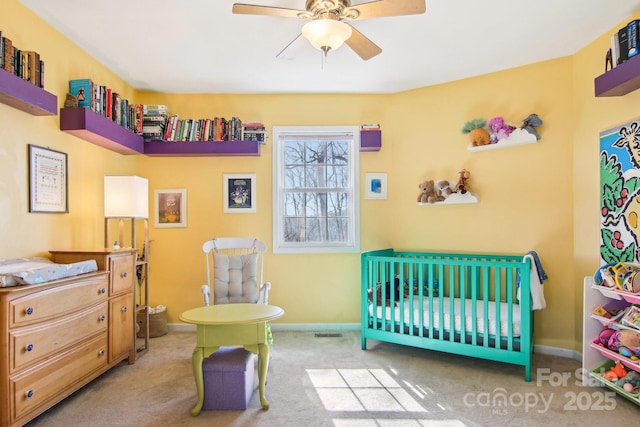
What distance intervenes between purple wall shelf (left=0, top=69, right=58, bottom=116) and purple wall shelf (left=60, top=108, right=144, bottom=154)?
26 cm

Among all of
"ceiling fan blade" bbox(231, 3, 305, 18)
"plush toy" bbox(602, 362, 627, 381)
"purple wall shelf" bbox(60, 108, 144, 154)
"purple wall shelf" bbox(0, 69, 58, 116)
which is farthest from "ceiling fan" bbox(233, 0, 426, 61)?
"plush toy" bbox(602, 362, 627, 381)

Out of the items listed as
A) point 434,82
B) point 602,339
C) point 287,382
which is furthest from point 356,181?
point 602,339

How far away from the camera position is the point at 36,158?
8.29 ft

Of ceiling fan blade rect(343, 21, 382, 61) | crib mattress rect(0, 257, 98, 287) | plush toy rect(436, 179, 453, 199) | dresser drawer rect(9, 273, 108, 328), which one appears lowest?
dresser drawer rect(9, 273, 108, 328)

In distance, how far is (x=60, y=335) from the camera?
2234 mm

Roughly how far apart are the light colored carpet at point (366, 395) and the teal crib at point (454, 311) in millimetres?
192

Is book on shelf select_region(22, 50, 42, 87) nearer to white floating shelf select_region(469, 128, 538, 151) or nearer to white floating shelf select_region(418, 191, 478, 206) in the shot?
white floating shelf select_region(418, 191, 478, 206)

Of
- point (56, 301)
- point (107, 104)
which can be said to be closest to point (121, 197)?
point (107, 104)

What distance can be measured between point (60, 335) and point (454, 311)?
2.84 metres

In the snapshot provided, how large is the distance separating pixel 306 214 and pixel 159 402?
227 centimetres

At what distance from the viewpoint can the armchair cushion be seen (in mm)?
3123

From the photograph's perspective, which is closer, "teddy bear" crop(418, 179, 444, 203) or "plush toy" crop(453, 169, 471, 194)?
"plush toy" crop(453, 169, 471, 194)

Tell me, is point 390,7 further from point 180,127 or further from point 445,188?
point 180,127

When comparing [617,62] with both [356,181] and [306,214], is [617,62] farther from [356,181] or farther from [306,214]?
[306,214]
